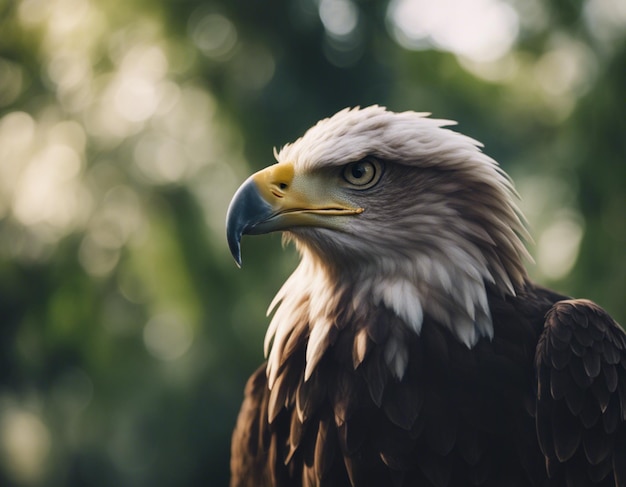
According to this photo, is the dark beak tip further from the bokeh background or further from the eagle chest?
the bokeh background

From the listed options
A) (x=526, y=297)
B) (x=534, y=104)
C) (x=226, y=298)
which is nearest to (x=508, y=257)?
(x=526, y=297)

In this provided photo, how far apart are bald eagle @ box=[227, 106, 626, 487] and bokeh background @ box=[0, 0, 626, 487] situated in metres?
3.38

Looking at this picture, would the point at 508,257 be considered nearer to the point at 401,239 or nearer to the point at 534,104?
the point at 401,239

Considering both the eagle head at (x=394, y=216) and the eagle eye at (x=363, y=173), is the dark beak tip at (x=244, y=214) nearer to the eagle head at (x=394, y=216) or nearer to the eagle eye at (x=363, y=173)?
the eagle head at (x=394, y=216)

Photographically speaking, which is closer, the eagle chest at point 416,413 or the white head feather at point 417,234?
the eagle chest at point 416,413

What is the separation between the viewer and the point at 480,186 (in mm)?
A: 2344

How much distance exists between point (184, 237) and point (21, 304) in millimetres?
1770

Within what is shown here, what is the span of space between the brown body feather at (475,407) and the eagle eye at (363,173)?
395 millimetres

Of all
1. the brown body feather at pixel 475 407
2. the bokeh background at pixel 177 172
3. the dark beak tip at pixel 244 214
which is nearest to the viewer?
the brown body feather at pixel 475 407

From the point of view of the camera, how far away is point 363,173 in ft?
7.61

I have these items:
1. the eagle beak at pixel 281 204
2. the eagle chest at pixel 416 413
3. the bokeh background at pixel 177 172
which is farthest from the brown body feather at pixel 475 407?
the bokeh background at pixel 177 172

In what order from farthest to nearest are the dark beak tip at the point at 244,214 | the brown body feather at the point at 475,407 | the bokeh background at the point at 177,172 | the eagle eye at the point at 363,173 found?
the bokeh background at the point at 177,172 < the eagle eye at the point at 363,173 < the dark beak tip at the point at 244,214 < the brown body feather at the point at 475,407

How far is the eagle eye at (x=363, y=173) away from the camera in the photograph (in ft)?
7.57

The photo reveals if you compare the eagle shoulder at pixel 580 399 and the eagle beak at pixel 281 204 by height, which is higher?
the eagle beak at pixel 281 204
